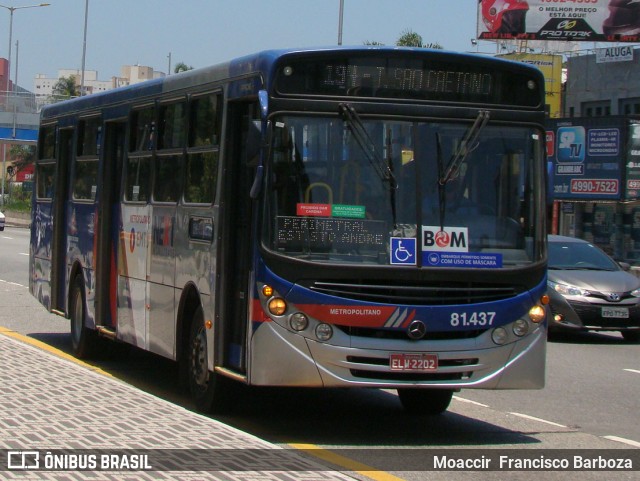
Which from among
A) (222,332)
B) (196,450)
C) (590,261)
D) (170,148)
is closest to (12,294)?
(590,261)

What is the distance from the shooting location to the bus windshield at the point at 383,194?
9109 millimetres

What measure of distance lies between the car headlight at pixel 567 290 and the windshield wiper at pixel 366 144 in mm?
9604

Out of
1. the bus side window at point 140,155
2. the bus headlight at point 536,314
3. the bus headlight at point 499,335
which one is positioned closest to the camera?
the bus headlight at point 499,335

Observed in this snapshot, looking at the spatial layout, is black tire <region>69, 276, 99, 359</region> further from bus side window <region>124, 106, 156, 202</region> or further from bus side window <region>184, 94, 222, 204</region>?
bus side window <region>184, 94, 222, 204</region>

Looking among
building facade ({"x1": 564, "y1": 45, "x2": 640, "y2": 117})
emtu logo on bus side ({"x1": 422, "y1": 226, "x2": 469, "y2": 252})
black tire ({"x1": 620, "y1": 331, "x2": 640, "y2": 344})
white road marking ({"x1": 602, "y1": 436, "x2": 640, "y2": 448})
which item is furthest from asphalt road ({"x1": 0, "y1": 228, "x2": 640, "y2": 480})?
building facade ({"x1": 564, "y1": 45, "x2": 640, "y2": 117})

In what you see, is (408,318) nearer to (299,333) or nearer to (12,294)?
(299,333)

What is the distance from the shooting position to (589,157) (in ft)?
120

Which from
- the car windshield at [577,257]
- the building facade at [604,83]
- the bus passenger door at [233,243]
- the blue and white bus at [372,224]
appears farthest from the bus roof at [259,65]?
the building facade at [604,83]

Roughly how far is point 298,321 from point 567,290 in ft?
32.6

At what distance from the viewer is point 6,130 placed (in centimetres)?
7569

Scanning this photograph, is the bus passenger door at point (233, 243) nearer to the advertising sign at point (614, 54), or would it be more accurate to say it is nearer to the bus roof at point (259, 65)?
the bus roof at point (259, 65)

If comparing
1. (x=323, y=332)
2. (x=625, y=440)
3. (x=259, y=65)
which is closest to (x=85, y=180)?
(x=259, y=65)

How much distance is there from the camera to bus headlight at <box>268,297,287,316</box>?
358 inches

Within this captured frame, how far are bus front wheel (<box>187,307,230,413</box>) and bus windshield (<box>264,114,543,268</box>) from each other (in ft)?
5.14
